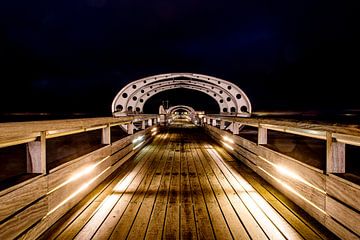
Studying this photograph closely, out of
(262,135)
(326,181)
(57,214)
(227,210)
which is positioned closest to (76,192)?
(57,214)

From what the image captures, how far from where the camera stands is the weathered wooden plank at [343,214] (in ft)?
7.86

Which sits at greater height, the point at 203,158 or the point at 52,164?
the point at 52,164

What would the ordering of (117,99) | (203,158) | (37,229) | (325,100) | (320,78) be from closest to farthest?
(37,229)
(203,158)
(117,99)
(325,100)
(320,78)

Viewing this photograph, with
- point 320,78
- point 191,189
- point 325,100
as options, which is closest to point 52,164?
point 191,189

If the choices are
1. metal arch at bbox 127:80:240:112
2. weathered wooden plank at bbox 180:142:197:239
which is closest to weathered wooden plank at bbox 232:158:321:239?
weathered wooden plank at bbox 180:142:197:239

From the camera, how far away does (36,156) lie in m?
2.84

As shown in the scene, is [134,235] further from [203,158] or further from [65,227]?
[203,158]

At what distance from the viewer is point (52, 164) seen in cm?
348

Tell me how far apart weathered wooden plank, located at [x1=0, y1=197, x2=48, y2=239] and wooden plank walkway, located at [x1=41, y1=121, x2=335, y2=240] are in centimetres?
26

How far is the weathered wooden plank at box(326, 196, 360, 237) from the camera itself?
240 cm

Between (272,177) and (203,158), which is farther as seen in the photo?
(203,158)

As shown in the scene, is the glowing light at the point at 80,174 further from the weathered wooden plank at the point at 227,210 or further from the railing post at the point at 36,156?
the weathered wooden plank at the point at 227,210

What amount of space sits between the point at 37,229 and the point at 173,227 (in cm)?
143

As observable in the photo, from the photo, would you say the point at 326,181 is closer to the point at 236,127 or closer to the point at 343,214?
the point at 343,214
